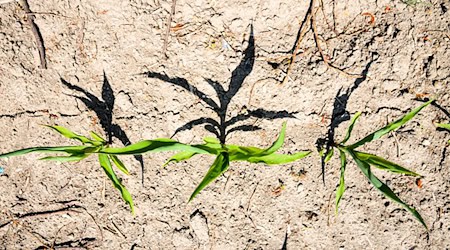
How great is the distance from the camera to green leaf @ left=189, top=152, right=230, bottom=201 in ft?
4.55

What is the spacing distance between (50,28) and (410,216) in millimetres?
1682

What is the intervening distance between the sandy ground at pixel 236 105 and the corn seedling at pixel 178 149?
4.9 inches

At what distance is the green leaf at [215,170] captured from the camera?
1.39 m

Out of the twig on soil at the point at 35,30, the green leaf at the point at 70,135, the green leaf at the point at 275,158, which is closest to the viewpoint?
the green leaf at the point at 275,158

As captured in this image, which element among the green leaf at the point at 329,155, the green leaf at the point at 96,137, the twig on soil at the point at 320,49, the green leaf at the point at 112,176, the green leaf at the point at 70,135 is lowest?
the green leaf at the point at 112,176

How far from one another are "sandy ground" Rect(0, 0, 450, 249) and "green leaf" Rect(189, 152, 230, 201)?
0.91 feet

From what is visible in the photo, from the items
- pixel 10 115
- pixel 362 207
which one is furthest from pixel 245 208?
pixel 10 115

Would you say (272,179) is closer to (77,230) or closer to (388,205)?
(388,205)

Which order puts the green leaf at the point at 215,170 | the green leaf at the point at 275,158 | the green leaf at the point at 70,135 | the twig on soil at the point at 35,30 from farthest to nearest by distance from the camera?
the twig on soil at the point at 35,30, the green leaf at the point at 70,135, the green leaf at the point at 275,158, the green leaf at the point at 215,170

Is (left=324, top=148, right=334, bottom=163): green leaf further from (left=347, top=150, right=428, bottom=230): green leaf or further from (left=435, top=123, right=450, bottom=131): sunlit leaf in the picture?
(left=435, top=123, right=450, bottom=131): sunlit leaf

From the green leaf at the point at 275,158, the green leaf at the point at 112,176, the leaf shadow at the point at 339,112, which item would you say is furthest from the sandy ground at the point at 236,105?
the green leaf at the point at 275,158

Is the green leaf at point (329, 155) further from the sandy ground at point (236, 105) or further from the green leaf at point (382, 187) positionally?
the green leaf at point (382, 187)

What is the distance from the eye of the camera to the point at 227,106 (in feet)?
5.86

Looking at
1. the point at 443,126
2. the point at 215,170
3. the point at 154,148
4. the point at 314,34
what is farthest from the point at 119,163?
the point at 443,126
